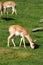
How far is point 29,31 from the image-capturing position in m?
25.0

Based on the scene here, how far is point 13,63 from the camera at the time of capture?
1619 cm

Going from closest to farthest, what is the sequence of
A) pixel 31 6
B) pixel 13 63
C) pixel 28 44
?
pixel 13 63 < pixel 28 44 < pixel 31 6

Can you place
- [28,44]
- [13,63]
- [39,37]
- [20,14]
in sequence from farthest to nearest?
[20,14]
[39,37]
[28,44]
[13,63]

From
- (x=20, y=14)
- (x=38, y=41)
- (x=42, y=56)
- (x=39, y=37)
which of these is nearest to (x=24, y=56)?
(x=42, y=56)

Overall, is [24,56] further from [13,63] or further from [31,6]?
[31,6]

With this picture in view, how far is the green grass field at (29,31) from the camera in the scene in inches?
662

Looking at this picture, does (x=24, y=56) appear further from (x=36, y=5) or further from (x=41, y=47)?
(x=36, y=5)

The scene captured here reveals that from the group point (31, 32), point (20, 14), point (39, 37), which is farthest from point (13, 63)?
point (20, 14)

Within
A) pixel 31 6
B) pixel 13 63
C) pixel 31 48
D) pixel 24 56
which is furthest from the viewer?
pixel 31 6

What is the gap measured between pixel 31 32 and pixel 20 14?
731 cm

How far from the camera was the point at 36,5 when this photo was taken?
3712 cm

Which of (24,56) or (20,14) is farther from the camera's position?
(20,14)

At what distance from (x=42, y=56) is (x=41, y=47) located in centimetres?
208

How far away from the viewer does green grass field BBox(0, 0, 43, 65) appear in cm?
1682
